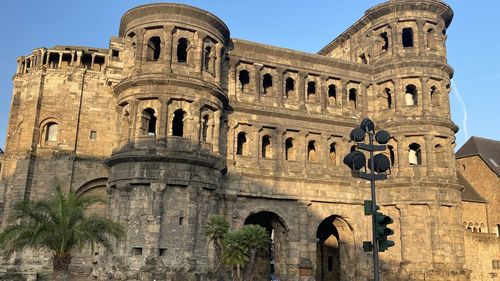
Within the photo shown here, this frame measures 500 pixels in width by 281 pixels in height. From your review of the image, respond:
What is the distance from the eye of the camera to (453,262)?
31.3 m

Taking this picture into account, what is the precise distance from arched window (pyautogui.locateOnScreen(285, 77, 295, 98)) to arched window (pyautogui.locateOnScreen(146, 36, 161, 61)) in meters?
9.18

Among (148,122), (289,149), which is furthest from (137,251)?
(289,149)

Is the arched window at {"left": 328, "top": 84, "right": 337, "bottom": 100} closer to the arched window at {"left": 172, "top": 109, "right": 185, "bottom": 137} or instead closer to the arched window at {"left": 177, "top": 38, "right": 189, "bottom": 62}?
the arched window at {"left": 177, "top": 38, "right": 189, "bottom": 62}

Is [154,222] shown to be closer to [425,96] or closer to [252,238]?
[252,238]

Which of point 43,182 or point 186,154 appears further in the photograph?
point 43,182

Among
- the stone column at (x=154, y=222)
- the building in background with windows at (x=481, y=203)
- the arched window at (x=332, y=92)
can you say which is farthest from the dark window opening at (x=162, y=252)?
the building in background with windows at (x=481, y=203)

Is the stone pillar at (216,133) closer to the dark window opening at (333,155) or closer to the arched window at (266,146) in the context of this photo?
the arched window at (266,146)

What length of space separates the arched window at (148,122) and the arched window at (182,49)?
13.4ft

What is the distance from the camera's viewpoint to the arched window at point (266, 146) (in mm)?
32062

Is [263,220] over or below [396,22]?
below

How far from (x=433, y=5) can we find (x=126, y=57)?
857 inches

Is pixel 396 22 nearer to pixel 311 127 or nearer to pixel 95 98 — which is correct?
pixel 311 127

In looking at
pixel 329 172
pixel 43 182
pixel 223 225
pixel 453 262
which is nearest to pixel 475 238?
pixel 453 262

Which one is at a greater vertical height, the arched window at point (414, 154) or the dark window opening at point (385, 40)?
the dark window opening at point (385, 40)
